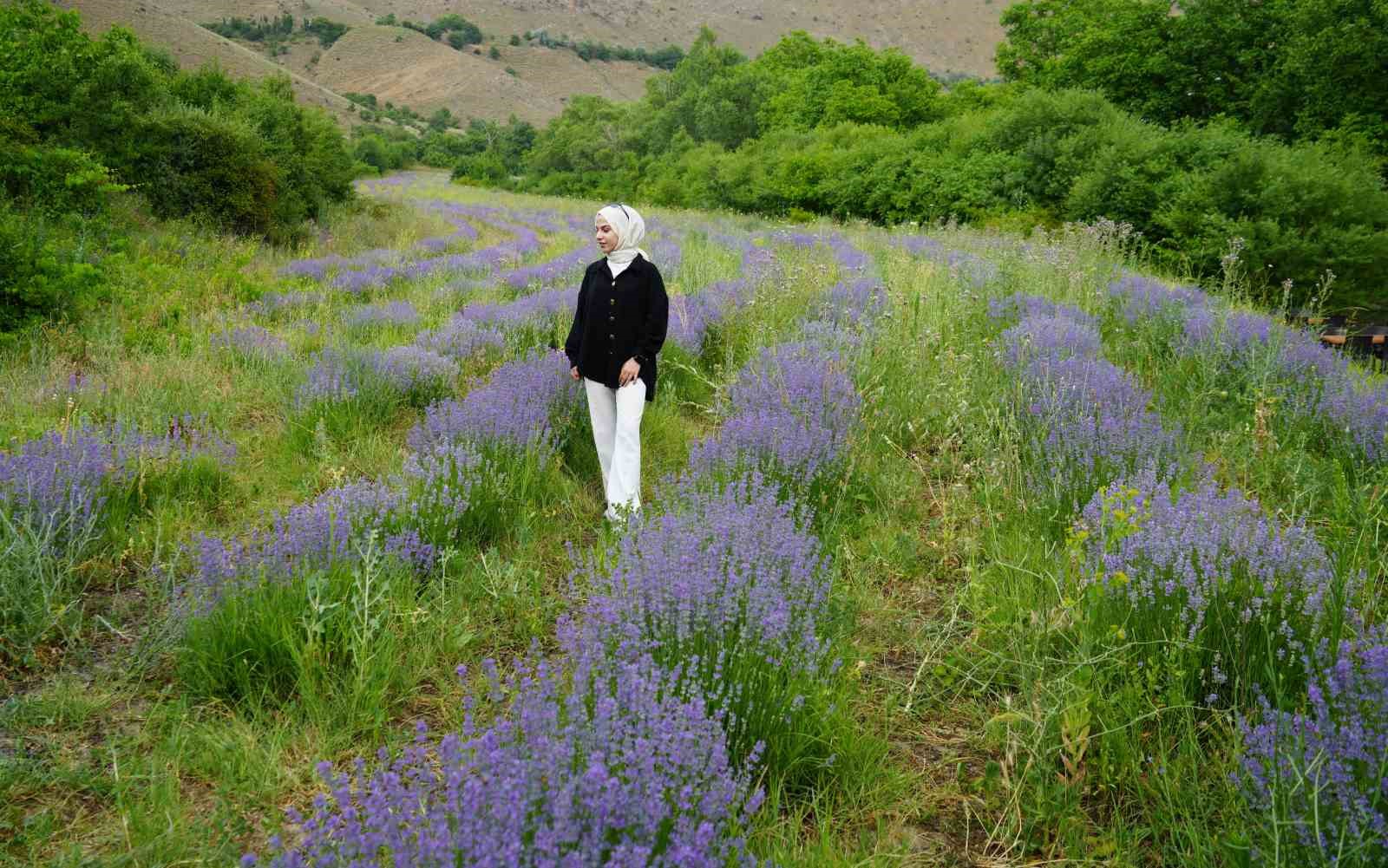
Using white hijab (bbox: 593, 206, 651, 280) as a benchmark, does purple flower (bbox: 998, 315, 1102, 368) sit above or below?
below

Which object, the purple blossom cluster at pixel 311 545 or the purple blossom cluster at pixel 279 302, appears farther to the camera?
the purple blossom cluster at pixel 279 302

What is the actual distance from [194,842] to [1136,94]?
31.1m

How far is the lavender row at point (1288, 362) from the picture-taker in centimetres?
409

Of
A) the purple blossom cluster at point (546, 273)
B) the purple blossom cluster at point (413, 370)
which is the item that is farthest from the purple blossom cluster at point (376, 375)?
the purple blossom cluster at point (546, 273)

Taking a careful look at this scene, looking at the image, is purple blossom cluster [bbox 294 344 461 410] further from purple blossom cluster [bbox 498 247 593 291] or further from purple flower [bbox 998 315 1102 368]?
purple flower [bbox 998 315 1102 368]

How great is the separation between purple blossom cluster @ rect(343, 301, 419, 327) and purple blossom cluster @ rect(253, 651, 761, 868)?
234 inches

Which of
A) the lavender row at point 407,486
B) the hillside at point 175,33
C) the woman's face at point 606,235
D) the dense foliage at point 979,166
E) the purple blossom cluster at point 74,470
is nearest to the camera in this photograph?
the lavender row at point 407,486

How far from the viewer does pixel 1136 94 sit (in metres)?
25.7

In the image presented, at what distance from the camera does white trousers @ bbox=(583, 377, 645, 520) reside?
4.01m

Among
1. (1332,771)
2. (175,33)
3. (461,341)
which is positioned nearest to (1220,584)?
(1332,771)

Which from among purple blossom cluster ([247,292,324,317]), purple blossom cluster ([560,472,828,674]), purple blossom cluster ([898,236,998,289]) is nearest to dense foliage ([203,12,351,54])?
purple blossom cluster ([247,292,324,317])

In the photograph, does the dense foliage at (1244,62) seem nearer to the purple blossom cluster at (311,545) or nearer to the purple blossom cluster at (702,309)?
the purple blossom cluster at (702,309)

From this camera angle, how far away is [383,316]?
23.8 ft

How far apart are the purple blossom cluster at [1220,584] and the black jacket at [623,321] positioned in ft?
7.79
